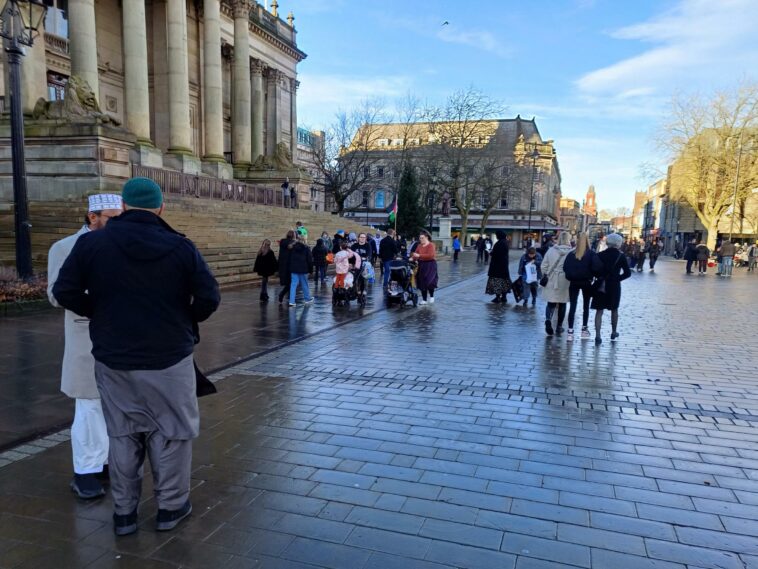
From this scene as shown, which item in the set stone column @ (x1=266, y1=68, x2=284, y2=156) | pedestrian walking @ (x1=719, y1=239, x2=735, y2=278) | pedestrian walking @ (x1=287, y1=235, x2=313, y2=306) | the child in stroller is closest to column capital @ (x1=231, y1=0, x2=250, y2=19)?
stone column @ (x1=266, y1=68, x2=284, y2=156)

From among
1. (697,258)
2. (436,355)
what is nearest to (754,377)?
(436,355)

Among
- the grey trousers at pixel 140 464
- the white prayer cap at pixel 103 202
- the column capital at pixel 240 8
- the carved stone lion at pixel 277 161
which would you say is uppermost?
the column capital at pixel 240 8

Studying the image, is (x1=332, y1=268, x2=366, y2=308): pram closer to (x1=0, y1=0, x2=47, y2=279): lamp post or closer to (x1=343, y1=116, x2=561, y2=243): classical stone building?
(x1=0, y1=0, x2=47, y2=279): lamp post

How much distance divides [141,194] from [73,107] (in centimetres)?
1734

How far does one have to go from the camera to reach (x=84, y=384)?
339 centimetres

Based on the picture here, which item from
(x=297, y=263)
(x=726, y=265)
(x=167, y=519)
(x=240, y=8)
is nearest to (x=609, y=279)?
(x=297, y=263)

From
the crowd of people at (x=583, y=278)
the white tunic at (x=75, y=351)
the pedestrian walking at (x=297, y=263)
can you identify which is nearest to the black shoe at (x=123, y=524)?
the white tunic at (x=75, y=351)

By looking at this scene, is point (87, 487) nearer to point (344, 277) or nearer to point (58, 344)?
point (58, 344)

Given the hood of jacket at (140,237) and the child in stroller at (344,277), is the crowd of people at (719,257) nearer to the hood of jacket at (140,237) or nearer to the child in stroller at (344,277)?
the child in stroller at (344,277)

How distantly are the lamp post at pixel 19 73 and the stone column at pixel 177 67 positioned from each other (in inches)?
651

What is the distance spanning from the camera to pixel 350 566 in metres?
2.78

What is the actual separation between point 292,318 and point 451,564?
27.4ft

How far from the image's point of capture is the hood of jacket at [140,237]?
282cm

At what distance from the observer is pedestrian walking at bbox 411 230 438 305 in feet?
42.0
